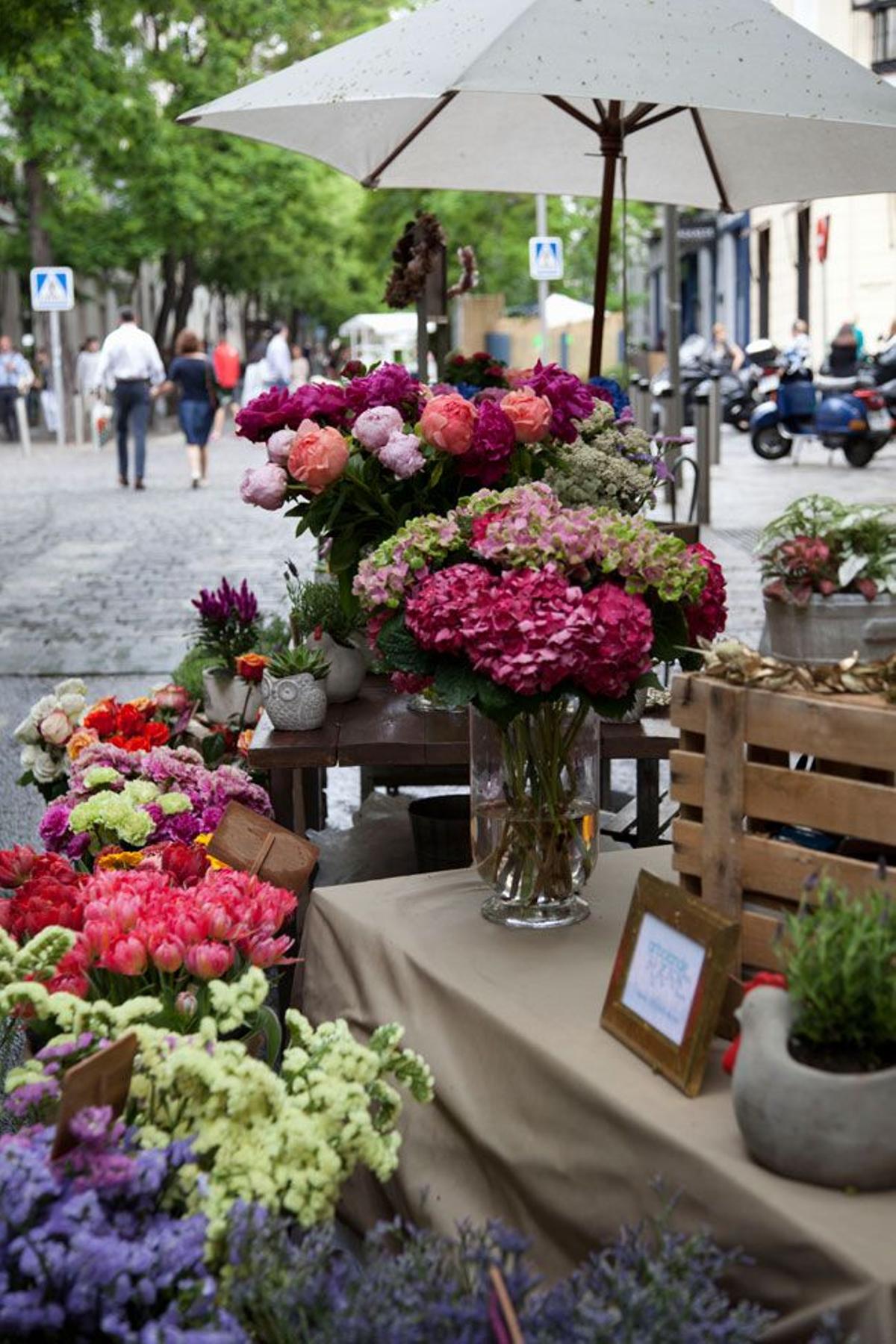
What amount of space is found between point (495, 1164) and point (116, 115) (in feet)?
94.4


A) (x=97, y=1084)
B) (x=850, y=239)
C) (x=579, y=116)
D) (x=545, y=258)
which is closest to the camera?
(x=97, y=1084)

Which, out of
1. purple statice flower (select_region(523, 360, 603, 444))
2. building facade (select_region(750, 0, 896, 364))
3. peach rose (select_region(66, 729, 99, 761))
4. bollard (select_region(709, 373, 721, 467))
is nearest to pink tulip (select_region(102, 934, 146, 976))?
purple statice flower (select_region(523, 360, 603, 444))

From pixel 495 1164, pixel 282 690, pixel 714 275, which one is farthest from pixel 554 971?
pixel 714 275

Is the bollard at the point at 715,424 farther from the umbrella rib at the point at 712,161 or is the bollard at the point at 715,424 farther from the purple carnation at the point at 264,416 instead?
the purple carnation at the point at 264,416

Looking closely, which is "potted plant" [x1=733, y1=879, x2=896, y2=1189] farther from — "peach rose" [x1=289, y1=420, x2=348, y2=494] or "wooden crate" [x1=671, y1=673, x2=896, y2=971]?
"peach rose" [x1=289, y1=420, x2=348, y2=494]

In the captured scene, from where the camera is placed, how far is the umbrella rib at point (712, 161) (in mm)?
5465

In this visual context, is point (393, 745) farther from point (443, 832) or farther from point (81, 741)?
point (81, 741)

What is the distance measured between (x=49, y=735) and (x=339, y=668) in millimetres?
1234

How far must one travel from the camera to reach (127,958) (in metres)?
2.60

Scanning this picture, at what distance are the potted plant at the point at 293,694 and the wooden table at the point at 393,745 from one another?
0.10ft

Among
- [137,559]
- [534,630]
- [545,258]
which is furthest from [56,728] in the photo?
[545,258]

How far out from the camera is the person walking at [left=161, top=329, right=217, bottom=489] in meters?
18.1

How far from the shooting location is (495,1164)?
2418 millimetres

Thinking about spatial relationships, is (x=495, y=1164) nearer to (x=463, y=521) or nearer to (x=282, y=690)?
(x=463, y=521)
